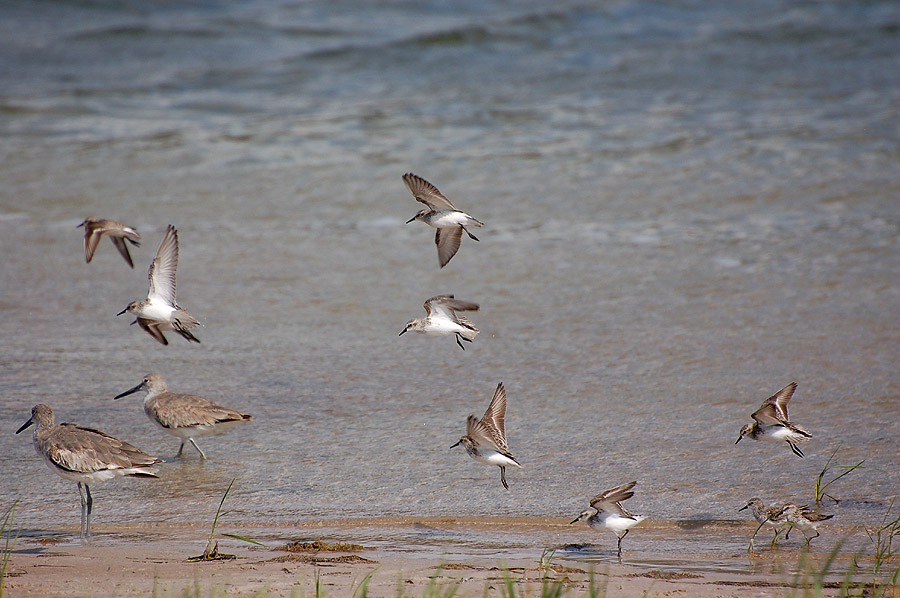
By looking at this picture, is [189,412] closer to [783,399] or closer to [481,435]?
[481,435]

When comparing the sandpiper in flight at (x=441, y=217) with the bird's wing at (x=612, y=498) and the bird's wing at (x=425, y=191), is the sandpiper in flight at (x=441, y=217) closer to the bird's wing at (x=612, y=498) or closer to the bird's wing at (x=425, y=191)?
the bird's wing at (x=425, y=191)

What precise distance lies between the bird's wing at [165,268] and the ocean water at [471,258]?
2.51 feet

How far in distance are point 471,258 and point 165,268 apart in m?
4.12

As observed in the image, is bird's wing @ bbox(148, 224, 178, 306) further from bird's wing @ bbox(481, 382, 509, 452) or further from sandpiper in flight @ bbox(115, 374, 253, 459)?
bird's wing @ bbox(481, 382, 509, 452)

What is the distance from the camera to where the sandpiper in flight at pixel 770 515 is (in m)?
4.00

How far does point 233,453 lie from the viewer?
17.2 feet

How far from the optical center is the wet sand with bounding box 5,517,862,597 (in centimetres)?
338

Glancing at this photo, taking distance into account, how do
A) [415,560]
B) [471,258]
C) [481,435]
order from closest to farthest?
[415,560] < [481,435] < [471,258]

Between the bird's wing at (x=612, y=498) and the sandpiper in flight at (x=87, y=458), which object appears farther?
the sandpiper in flight at (x=87, y=458)

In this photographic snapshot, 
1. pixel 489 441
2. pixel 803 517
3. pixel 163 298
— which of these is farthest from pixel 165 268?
pixel 803 517

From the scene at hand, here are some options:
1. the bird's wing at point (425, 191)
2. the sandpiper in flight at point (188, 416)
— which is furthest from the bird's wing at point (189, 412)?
the bird's wing at point (425, 191)

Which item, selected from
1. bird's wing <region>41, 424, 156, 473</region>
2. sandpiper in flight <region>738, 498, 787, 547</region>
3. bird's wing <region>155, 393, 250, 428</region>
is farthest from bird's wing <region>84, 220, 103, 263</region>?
sandpiper in flight <region>738, 498, 787, 547</region>

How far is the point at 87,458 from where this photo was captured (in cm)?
438

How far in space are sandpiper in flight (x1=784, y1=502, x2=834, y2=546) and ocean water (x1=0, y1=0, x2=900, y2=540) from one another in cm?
48
